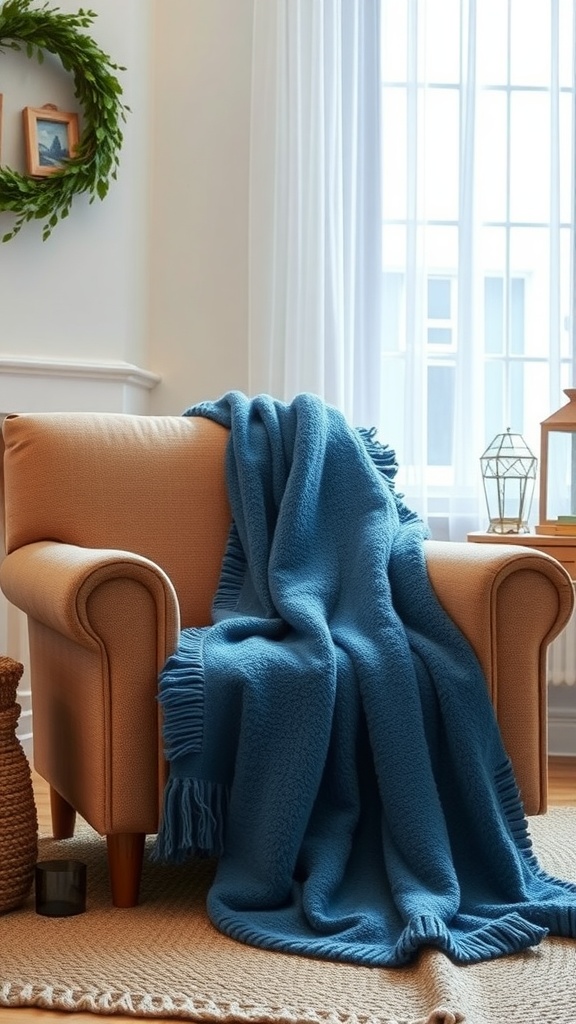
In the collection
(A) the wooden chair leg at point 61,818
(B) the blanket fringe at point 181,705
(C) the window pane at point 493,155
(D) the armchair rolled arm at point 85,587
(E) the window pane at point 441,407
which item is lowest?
(A) the wooden chair leg at point 61,818

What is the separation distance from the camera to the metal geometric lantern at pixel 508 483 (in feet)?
9.87

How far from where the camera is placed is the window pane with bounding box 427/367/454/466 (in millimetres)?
3336

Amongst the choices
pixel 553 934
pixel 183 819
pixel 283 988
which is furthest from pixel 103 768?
pixel 553 934

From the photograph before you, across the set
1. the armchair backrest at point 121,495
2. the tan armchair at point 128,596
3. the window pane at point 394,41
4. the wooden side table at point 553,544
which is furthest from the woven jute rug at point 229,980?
the window pane at point 394,41

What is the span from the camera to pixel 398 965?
167 cm

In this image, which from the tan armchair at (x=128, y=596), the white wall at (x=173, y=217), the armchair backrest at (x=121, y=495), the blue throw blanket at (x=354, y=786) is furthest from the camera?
the white wall at (x=173, y=217)

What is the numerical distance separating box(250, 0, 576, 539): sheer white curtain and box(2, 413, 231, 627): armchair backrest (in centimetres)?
89

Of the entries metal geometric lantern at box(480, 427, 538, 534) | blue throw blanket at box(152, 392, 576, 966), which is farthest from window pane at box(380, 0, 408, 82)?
blue throw blanket at box(152, 392, 576, 966)

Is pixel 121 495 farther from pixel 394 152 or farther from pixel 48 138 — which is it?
pixel 394 152

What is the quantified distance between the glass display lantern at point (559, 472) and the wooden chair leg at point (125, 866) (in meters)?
1.39

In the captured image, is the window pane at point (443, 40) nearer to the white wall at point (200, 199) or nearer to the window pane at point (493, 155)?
the window pane at point (493, 155)

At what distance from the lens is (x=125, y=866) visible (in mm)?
1935

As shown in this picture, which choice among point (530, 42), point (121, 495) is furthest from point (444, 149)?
point (121, 495)

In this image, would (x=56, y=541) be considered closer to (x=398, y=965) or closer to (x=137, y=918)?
(x=137, y=918)
